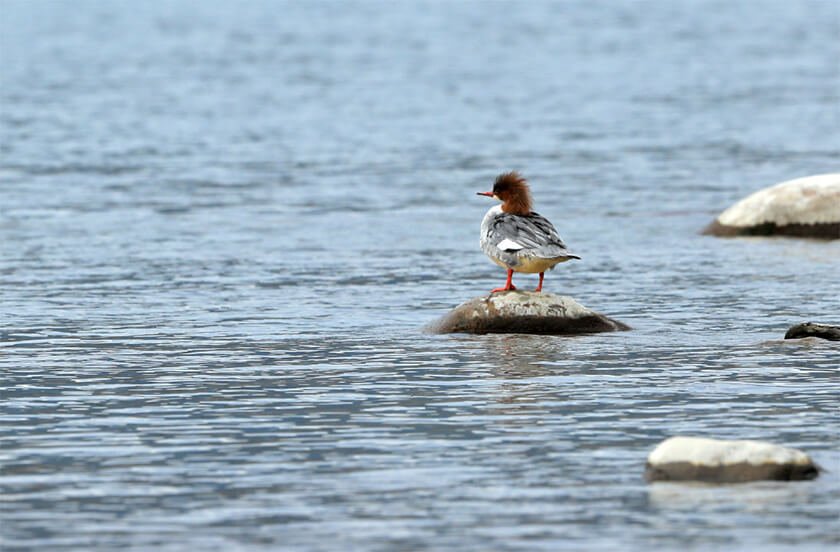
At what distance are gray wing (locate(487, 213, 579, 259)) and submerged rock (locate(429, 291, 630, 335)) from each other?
469mm

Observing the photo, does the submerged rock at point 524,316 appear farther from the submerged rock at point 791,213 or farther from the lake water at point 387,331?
the submerged rock at point 791,213

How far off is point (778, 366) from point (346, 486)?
17.0ft

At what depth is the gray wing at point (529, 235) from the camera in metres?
17.4

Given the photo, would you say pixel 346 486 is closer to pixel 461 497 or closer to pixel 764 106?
pixel 461 497

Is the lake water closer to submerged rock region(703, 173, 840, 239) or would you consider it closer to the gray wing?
submerged rock region(703, 173, 840, 239)

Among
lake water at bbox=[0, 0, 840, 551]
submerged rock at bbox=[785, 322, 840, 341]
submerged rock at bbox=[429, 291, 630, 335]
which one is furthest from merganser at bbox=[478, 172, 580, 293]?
submerged rock at bbox=[785, 322, 840, 341]

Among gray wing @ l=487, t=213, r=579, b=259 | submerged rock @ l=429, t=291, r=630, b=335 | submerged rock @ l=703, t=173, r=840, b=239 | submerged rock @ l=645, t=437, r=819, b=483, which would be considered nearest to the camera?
submerged rock @ l=645, t=437, r=819, b=483

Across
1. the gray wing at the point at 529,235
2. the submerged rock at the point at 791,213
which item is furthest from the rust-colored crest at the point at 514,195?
the submerged rock at the point at 791,213

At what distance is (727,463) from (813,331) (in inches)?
220

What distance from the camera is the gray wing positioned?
687 inches

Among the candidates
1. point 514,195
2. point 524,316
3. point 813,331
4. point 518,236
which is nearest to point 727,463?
point 813,331

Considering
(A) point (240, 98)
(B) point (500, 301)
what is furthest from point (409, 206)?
(A) point (240, 98)

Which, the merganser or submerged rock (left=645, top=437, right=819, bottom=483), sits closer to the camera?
submerged rock (left=645, top=437, right=819, bottom=483)

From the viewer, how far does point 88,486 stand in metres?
11.8
